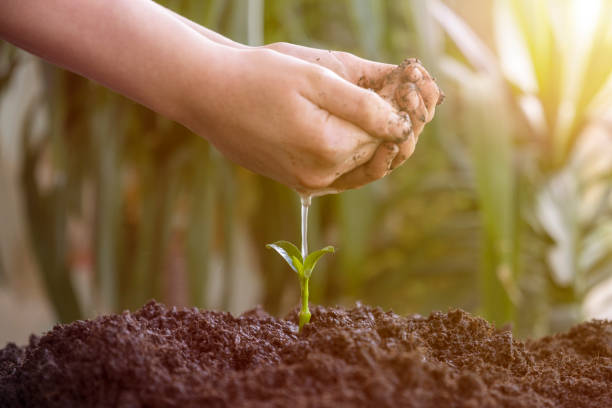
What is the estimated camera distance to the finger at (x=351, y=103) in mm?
484

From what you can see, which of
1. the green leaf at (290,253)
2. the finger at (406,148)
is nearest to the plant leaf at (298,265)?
the green leaf at (290,253)

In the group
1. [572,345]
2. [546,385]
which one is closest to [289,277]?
[572,345]

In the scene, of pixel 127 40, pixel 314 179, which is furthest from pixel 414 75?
pixel 127 40

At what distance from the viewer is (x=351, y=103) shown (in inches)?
19.2

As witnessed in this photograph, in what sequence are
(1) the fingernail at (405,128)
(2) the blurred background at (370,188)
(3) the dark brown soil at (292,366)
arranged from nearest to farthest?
(3) the dark brown soil at (292,366) < (1) the fingernail at (405,128) < (2) the blurred background at (370,188)

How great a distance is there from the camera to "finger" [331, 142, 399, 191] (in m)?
0.53

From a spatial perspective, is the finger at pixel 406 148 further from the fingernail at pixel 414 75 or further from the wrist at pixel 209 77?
the wrist at pixel 209 77

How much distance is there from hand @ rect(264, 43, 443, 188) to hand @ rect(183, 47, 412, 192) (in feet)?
0.07

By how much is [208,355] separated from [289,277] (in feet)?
3.94

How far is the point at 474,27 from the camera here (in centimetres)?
234

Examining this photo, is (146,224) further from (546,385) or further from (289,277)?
(546,385)

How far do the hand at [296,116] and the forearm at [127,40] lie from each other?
0.06 ft

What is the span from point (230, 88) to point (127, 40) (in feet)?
0.32

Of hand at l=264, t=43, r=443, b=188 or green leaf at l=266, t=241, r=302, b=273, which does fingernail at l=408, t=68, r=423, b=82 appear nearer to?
hand at l=264, t=43, r=443, b=188
